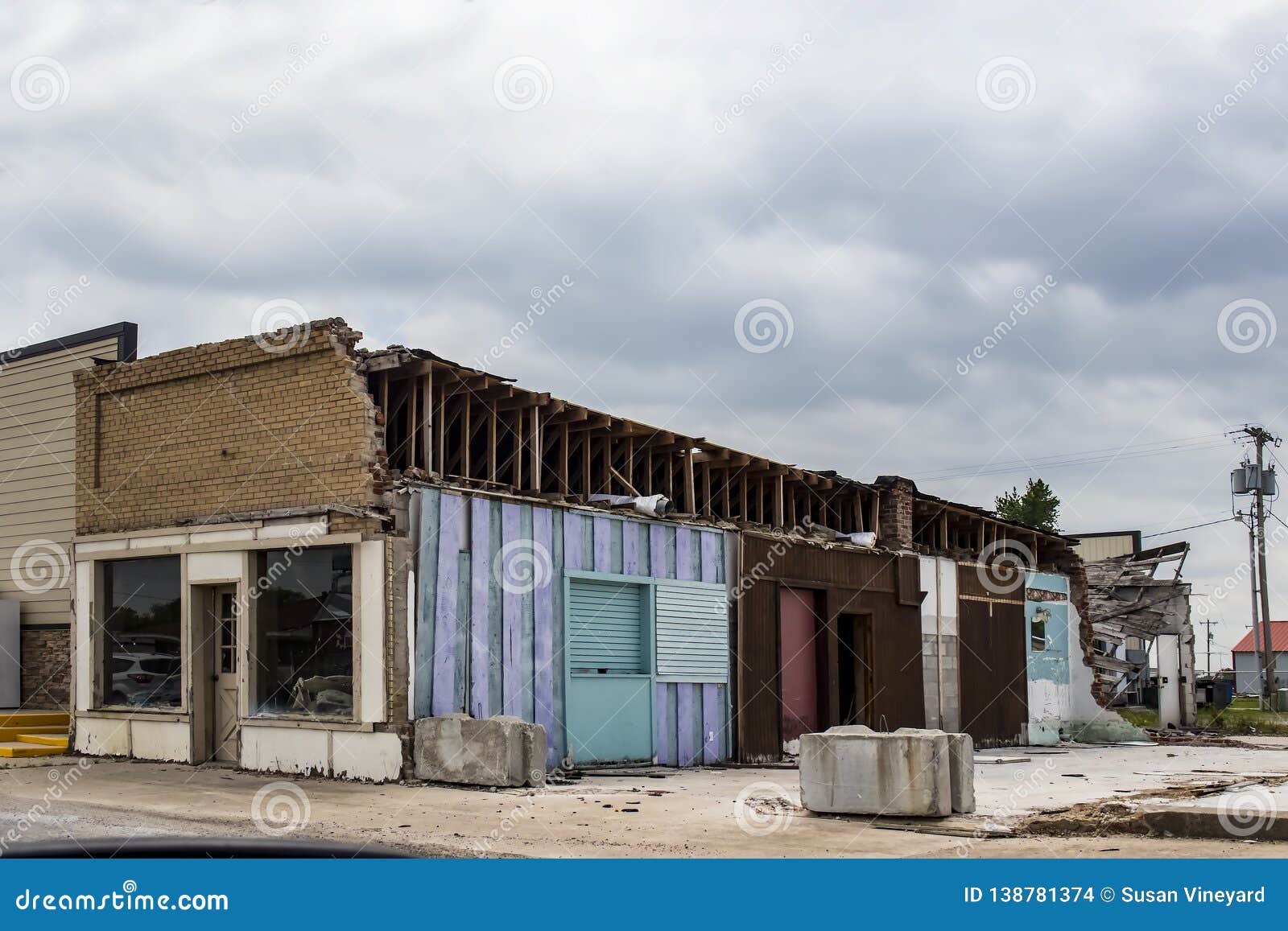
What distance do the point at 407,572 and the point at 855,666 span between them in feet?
36.5

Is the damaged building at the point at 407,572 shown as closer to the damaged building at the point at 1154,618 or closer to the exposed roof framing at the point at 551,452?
the exposed roof framing at the point at 551,452

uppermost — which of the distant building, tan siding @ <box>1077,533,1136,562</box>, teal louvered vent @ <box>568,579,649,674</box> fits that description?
tan siding @ <box>1077,533,1136,562</box>

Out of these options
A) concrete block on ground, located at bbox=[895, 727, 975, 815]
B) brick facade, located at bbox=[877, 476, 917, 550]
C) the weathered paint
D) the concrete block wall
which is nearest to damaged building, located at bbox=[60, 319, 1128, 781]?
brick facade, located at bbox=[877, 476, 917, 550]

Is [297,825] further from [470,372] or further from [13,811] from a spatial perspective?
[470,372]

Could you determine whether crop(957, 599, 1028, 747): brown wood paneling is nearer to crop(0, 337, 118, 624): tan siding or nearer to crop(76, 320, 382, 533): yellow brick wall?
crop(76, 320, 382, 533): yellow brick wall

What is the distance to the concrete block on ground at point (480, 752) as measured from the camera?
14078 mm

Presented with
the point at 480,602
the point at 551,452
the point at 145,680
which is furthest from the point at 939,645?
the point at 145,680

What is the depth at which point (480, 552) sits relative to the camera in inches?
627

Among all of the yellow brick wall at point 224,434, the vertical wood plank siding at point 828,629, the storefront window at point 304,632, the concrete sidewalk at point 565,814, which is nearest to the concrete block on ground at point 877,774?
the concrete sidewalk at point 565,814

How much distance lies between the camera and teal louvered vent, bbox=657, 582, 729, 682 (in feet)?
61.4

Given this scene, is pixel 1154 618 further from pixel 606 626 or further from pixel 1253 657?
pixel 1253 657

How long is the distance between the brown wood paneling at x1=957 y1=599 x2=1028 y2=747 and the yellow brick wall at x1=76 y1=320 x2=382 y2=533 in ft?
51.1

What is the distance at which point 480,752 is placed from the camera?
14172mm

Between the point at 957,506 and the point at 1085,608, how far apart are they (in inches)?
269
